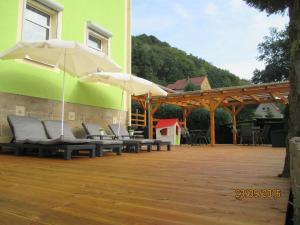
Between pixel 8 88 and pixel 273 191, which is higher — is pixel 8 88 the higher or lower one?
the higher one

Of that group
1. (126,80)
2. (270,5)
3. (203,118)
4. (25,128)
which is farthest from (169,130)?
(270,5)

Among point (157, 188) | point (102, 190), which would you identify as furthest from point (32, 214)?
point (157, 188)

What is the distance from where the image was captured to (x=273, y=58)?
28.1 m

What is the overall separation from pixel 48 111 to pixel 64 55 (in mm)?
2016

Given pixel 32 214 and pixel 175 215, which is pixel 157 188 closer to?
pixel 175 215

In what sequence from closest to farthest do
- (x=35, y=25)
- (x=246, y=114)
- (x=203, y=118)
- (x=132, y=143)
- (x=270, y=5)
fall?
1. (x=270, y=5)
2. (x=132, y=143)
3. (x=35, y=25)
4. (x=203, y=118)
5. (x=246, y=114)

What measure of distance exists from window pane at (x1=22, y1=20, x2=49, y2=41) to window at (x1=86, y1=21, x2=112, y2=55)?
1.45 m

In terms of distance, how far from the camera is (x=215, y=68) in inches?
1714

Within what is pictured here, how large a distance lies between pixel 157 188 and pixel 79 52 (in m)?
4.12

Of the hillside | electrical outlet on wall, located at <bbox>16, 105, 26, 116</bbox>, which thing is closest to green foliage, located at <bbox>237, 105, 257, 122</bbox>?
the hillside

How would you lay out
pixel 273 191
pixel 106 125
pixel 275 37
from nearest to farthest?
1. pixel 273 191
2. pixel 106 125
3. pixel 275 37

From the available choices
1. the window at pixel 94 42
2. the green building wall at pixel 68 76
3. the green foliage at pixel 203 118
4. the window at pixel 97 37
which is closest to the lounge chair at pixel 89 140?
the green building wall at pixel 68 76

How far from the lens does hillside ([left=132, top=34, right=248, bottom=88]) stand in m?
30.1
